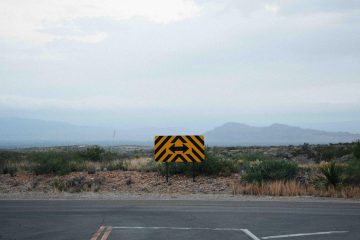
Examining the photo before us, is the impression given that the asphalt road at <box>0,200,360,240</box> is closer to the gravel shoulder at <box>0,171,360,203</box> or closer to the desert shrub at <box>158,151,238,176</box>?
the gravel shoulder at <box>0,171,360,203</box>

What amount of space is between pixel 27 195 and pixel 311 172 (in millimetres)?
13448

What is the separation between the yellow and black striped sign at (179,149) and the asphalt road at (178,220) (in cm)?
561

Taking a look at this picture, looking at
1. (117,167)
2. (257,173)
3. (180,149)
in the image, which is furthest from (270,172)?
(117,167)

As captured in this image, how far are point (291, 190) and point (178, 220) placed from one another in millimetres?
8725

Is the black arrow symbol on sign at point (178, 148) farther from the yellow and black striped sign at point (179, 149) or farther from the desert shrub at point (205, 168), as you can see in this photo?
the desert shrub at point (205, 168)

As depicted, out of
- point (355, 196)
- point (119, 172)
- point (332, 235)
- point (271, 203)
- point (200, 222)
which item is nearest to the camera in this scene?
point (332, 235)

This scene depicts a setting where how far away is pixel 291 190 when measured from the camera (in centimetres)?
2003

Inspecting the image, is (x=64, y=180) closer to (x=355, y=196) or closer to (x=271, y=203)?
(x=271, y=203)

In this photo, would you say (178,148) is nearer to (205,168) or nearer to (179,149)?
(179,149)

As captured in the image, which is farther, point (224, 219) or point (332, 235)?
point (224, 219)

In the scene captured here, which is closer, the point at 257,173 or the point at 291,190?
the point at 291,190

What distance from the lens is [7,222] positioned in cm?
1245

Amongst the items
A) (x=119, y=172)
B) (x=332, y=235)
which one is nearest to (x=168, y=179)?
(x=119, y=172)

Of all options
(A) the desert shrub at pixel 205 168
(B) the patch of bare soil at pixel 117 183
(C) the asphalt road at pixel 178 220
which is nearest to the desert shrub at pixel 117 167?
(B) the patch of bare soil at pixel 117 183
